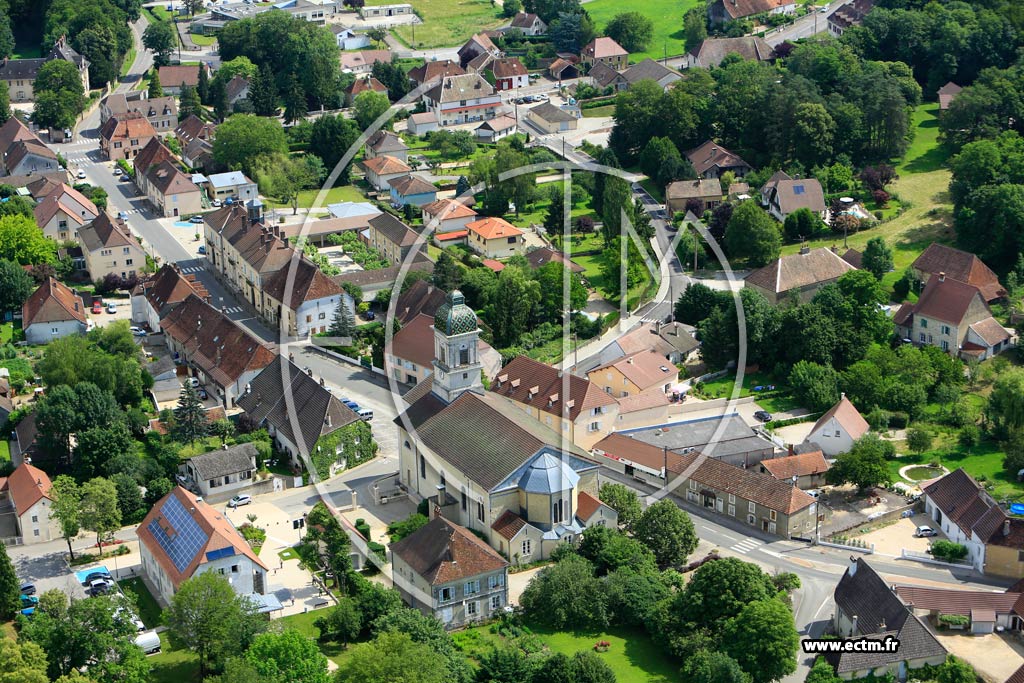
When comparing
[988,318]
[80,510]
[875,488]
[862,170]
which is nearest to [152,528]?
[80,510]

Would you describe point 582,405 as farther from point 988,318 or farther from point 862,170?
point 862,170

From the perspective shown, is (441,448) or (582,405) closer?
(441,448)

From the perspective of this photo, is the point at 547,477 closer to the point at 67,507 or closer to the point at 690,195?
the point at 67,507

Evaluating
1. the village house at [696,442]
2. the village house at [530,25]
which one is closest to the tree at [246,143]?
the village house at [530,25]

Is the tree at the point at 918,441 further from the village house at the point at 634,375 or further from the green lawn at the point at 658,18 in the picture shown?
the green lawn at the point at 658,18

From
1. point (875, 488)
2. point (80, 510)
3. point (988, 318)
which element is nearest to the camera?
point (80, 510)

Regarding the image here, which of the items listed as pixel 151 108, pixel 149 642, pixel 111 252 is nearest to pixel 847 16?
pixel 151 108
